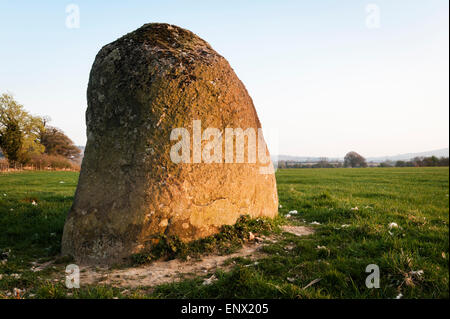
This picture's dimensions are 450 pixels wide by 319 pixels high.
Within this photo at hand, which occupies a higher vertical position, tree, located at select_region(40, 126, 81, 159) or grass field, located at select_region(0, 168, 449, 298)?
tree, located at select_region(40, 126, 81, 159)

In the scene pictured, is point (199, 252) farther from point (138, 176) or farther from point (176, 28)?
point (176, 28)

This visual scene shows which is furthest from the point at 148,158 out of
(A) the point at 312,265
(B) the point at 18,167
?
(B) the point at 18,167

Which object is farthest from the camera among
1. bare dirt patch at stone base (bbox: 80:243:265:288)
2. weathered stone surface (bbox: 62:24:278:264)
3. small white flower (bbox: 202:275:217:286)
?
weathered stone surface (bbox: 62:24:278:264)

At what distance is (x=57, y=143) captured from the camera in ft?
164

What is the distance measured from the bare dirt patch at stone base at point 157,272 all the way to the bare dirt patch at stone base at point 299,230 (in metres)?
1.50

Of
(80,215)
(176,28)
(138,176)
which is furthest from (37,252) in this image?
(176,28)

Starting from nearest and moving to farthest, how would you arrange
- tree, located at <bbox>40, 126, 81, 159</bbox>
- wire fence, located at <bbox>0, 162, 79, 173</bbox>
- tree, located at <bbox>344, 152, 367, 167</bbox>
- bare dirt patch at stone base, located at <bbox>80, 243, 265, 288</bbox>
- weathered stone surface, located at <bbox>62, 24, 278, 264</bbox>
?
1. bare dirt patch at stone base, located at <bbox>80, 243, 265, 288</bbox>
2. weathered stone surface, located at <bbox>62, 24, 278, 264</bbox>
3. wire fence, located at <bbox>0, 162, 79, 173</bbox>
4. tree, located at <bbox>40, 126, 81, 159</bbox>
5. tree, located at <bbox>344, 152, 367, 167</bbox>

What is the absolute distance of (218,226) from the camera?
524 centimetres

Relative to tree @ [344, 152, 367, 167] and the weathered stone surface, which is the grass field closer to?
the weathered stone surface

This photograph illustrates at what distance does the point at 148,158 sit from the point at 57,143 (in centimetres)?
5451

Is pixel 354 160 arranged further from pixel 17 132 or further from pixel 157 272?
pixel 157 272

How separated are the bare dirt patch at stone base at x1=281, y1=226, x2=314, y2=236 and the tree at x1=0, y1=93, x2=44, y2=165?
37726 mm

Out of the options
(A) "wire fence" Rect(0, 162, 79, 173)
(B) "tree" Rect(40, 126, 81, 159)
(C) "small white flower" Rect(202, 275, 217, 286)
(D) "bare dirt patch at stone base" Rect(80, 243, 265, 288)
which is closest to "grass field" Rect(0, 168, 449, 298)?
(C) "small white flower" Rect(202, 275, 217, 286)

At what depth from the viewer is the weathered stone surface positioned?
4684 millimetres
